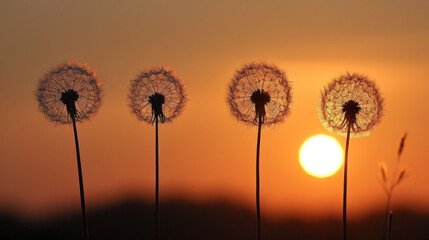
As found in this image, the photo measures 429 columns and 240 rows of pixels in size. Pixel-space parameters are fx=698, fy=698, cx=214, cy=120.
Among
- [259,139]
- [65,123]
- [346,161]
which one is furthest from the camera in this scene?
[65,123]

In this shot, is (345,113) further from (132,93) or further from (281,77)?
(132,93)

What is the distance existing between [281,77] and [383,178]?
16716mm

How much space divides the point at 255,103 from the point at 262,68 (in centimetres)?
134

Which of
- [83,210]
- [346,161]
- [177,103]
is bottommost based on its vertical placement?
[83,210]

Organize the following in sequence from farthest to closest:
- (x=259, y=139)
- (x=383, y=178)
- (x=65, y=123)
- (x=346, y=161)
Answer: (x=65, y=123), (x=259, y=139), (x=346, y=161), (x=383, y=178)

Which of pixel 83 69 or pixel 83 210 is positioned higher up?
pixel 83 69

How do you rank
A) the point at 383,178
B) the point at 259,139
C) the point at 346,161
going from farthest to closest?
the point at 259,139
the point at 346,161
the point at 383,178

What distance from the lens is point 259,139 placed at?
24203 millimetres

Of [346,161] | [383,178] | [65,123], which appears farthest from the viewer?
[65,123]

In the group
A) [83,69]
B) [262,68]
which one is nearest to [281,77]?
[262,68]

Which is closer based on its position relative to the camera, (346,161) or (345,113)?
(346,161)

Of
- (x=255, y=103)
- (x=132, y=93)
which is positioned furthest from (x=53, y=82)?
(x=255, y=103)

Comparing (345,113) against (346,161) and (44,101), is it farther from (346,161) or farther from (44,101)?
(44,101)

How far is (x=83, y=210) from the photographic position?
2258 cm
